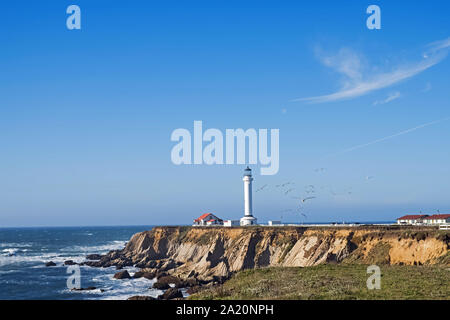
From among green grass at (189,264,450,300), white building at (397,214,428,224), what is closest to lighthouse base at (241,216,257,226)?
white building at (397,214,428,224)

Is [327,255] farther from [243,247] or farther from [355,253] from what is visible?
[243,247]

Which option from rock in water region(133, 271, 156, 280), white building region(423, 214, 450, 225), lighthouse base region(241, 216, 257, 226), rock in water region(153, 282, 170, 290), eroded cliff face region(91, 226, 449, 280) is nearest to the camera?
eroded cliff face region(91, 226, 449, 280)

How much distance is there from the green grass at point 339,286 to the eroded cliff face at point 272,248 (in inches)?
479

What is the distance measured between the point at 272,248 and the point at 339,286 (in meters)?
38.5

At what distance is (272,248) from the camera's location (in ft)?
201

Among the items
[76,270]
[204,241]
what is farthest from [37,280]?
[204,241]

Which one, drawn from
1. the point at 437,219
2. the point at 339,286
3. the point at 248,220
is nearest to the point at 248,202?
the point at 248,220

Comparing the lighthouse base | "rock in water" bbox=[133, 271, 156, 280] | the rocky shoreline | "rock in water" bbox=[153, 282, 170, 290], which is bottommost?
"rock in water" bbox=[133, 271, 156, 280]

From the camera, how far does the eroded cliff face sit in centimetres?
4356

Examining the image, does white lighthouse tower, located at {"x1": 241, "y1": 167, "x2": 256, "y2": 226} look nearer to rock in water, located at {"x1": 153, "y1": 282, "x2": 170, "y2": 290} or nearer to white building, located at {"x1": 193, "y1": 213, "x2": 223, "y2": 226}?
white building, located at {"x1": 193, "y1": 213, "x2": 223, "y2": 226}

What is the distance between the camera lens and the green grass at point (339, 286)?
2045 cm

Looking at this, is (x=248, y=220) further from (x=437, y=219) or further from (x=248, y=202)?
(x=437, y=219)

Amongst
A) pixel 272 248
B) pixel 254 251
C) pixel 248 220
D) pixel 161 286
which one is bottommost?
pixel 161 286

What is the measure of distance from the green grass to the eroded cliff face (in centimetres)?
1216
